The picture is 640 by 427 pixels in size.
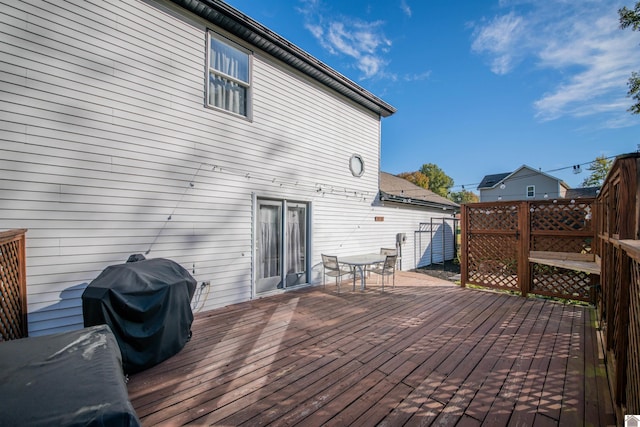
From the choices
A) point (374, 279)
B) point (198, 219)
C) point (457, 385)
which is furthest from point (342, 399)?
point (374, 279)

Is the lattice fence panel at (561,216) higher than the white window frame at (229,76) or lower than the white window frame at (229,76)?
lower

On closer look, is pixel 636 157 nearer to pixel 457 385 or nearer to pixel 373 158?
pixel 457 385

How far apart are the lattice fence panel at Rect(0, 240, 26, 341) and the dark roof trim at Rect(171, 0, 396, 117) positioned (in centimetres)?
447

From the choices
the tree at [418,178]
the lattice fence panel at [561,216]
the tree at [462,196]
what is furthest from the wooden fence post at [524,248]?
the tree at [462,196]

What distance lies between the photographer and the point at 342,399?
7.35 feet

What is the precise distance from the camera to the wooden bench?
424 centimetres

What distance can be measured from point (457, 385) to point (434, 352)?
2.13 ft

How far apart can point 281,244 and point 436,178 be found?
3786 centimetres

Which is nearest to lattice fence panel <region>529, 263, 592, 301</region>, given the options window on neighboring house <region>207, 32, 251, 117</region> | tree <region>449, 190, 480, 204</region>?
window on neighboring house <region>207, 32, 251, 117</region>

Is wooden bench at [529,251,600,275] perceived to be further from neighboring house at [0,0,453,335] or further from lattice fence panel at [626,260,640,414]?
neighboring house at [0,0,453,335]

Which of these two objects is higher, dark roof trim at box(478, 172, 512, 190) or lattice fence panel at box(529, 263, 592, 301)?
dark roof trim at box(478, 172, 512, 190)

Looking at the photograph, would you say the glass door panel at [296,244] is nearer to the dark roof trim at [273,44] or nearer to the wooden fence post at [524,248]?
the dark roof trim at [273,44]

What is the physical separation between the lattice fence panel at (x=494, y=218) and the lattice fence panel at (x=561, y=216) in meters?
0.37

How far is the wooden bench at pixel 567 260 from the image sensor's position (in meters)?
4.24
